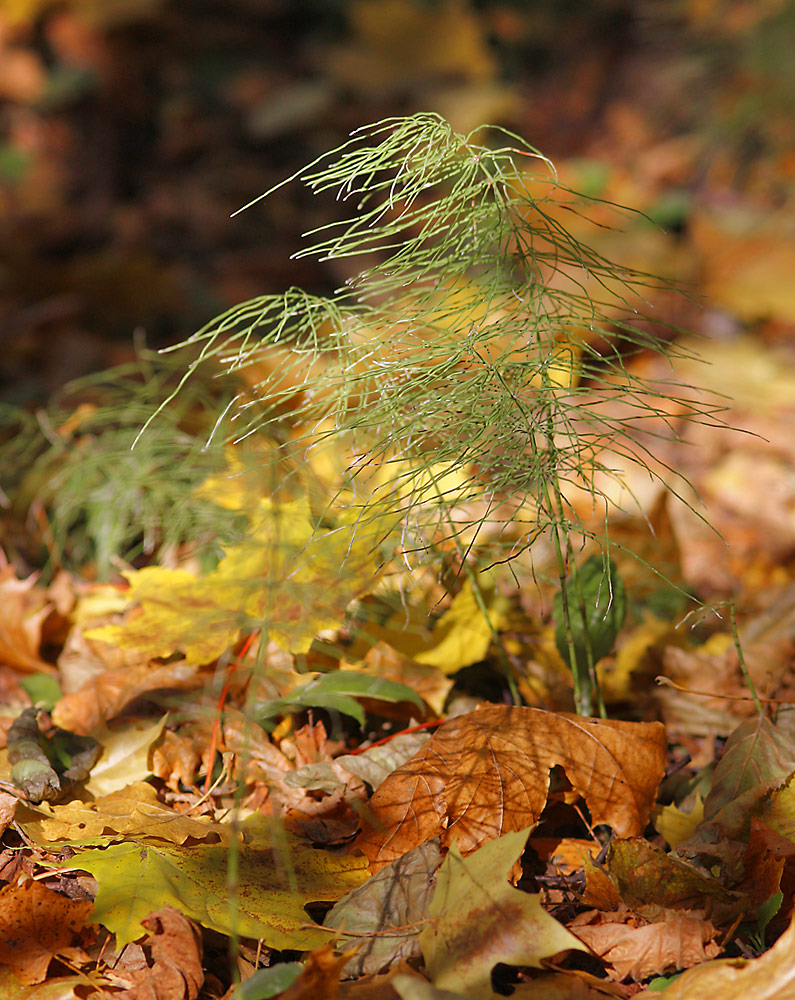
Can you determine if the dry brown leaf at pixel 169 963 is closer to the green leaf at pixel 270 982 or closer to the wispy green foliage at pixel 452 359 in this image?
the green leaf at pixel 270 982

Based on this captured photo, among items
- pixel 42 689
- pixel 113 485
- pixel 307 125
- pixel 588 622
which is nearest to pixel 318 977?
pixel 588 622

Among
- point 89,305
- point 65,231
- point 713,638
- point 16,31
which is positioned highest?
point 16,31

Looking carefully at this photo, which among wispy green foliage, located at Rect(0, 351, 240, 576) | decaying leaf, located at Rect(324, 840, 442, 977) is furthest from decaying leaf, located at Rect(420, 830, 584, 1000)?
wispy green foliage, located at Rect(0, 351, 240, 576)

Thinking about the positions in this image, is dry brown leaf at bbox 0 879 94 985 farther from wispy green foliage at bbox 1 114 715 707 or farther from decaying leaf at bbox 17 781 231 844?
wispy green foliage at bbox 1 114 715 707

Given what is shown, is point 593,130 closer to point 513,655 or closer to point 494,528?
point 494,528

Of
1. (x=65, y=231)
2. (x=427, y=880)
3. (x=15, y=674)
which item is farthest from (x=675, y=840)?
(x=65, y=231)

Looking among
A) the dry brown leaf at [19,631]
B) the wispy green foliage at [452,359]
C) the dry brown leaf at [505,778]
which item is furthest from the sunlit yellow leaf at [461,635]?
the dry brown leaf at [19,631]
